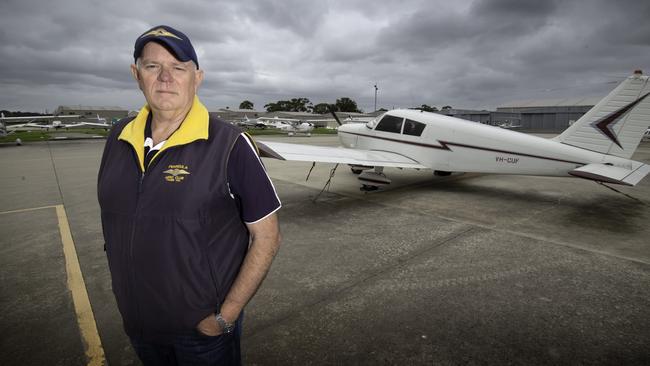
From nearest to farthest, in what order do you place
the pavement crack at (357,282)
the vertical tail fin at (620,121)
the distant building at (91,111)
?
the pavement crack at (357,282) → the vertical tail fin at (620,121) → the distant building at (91,111)

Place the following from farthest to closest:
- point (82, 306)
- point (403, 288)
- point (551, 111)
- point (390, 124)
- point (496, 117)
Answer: point (496, 117), point (551, 111), point (390, 124), point (403, 288), point (82, 306)

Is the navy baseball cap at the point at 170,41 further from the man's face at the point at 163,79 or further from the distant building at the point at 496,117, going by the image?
the distant building at the point at 496,117

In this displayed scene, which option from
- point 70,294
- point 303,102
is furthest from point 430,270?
point 303,102

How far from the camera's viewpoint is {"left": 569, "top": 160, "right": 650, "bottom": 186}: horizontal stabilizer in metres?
5.78

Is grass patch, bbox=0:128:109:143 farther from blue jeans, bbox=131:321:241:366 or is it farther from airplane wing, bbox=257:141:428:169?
blue jeans, bbox=131:321:241:366

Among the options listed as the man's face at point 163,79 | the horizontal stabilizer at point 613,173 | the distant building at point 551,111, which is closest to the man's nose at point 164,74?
the man's face at point 163,79

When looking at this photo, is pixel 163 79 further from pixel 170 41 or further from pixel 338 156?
pixel 338 156

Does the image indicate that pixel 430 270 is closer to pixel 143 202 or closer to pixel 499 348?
pixel 499 348

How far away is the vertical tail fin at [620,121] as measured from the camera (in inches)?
249

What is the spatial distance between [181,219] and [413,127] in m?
8.05

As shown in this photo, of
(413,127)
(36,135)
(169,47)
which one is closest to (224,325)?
(169,47)

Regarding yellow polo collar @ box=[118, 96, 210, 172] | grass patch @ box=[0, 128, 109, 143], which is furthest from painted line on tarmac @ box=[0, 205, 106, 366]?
grass patch @ box=[0, 128, 109, 143]

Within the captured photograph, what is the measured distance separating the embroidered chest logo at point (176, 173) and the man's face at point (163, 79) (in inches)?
12.8

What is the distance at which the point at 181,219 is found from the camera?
4.53ft
